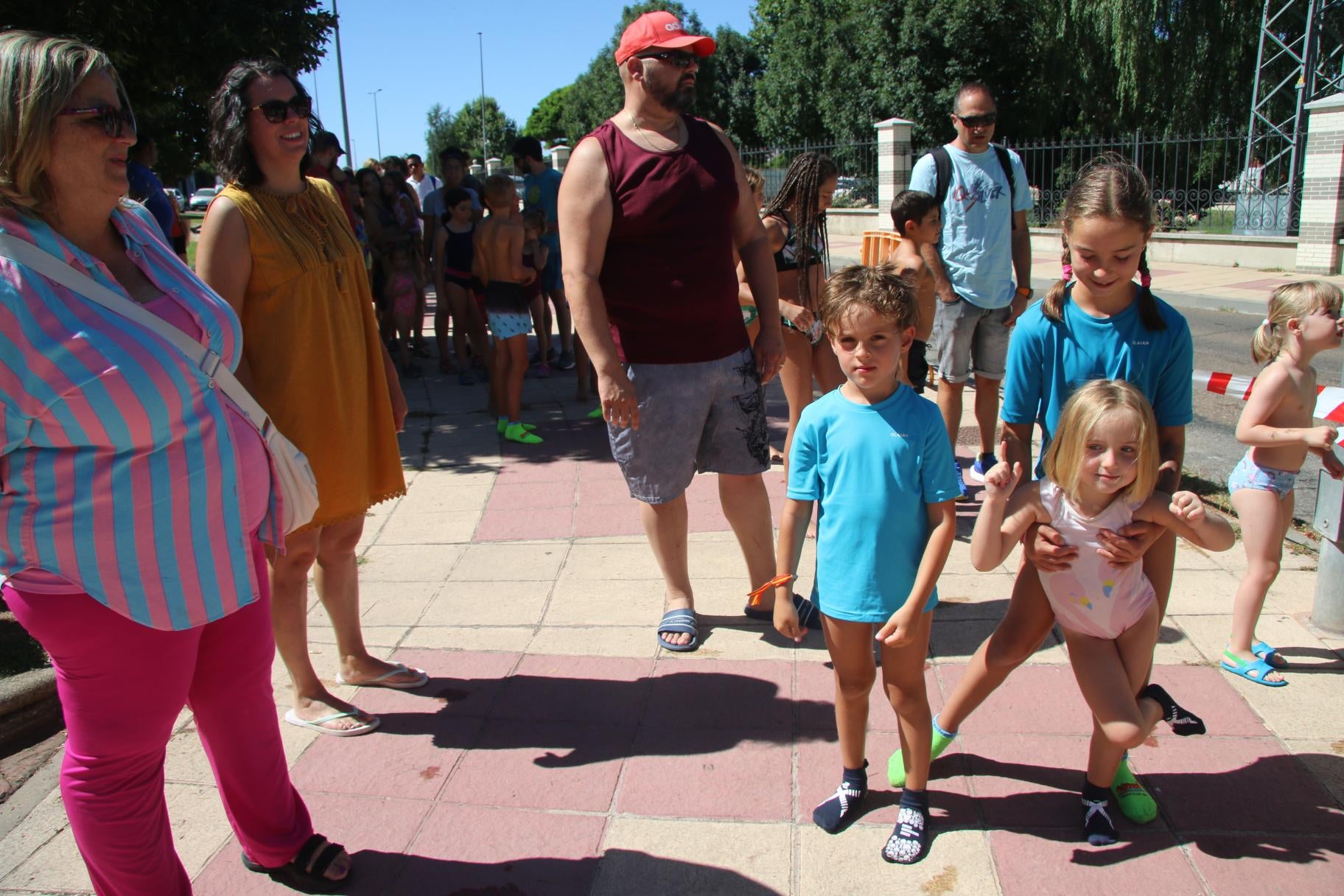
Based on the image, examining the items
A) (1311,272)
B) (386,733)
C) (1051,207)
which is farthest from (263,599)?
(1051,207)

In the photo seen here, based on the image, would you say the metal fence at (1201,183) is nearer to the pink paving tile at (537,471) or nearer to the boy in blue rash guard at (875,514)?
the pink paving tile at (537,471)

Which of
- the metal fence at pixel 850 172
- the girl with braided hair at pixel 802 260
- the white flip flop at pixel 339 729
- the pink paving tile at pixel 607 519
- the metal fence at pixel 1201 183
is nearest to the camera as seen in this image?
the white flip flop at pixel 339 729

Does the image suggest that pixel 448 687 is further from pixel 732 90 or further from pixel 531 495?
pixel 732 90

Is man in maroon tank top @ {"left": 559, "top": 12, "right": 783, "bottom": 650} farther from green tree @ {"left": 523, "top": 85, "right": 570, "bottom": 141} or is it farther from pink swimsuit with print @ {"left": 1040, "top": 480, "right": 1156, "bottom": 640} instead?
green tree @ {"left": 523, "top": 85, "right": 570, "bottom": 141}

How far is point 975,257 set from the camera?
5.05m

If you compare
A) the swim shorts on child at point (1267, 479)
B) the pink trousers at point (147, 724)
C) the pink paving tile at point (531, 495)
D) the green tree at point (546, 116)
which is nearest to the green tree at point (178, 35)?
the pink paving tile at point (531, 495)

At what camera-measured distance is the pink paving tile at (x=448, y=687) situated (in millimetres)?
3311

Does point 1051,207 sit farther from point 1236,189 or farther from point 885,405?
point 885,405

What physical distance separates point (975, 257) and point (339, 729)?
368 cm

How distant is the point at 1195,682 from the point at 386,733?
2588mm

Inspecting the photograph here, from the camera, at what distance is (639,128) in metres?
3.34

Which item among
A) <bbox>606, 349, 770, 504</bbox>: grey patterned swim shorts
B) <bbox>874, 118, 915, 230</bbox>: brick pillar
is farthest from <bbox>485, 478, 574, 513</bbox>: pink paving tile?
<bbox>874, 118, 915, 230</bbox>: brick pillar

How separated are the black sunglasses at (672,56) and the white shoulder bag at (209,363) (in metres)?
1.72

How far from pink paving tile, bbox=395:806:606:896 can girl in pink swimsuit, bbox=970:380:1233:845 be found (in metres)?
1.25
